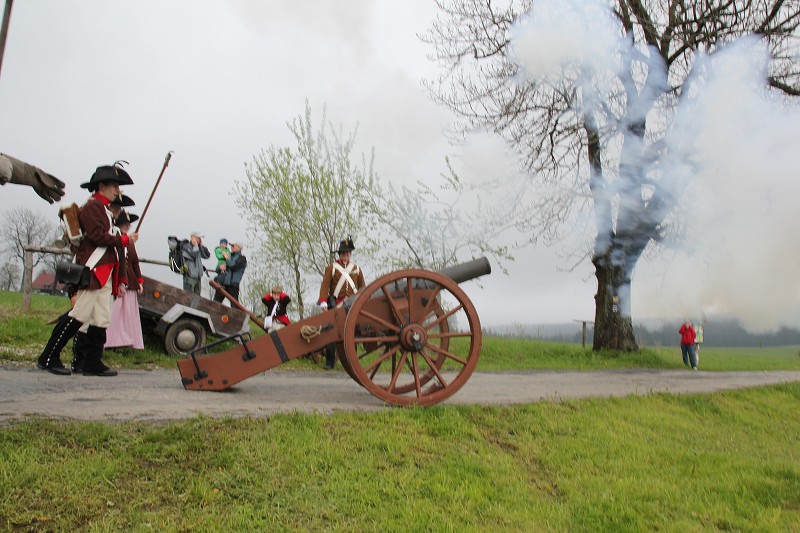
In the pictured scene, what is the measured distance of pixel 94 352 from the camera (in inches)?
252

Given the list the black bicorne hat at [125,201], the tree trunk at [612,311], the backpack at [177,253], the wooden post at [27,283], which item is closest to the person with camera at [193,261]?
the backpack at [177,253]

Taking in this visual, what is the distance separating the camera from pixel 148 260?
1046 centimetres

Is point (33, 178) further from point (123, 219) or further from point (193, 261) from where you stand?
point (193, 261)

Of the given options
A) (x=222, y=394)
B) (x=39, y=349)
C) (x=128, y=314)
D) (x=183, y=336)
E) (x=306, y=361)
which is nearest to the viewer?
(x=222, y=394)

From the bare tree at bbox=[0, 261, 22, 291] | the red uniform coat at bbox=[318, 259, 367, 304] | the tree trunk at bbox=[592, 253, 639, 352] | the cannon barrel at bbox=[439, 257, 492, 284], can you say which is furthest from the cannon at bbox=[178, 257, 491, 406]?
the bare tree at bbox=[0, 261, 22, 291]

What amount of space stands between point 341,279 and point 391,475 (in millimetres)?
4543

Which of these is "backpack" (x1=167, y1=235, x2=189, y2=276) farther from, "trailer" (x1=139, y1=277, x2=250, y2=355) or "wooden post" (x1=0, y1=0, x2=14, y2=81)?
"wooden post" (x1=0, y1=0, x2=14, y2=81)

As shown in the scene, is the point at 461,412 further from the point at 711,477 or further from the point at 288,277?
the point at 288,277

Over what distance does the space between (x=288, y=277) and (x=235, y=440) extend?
1421 centimetres

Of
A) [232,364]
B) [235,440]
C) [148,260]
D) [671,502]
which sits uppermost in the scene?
[148,260]

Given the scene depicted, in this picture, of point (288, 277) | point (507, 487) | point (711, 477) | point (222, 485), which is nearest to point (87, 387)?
point (222, 485)

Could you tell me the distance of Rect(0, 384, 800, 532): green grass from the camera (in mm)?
3400

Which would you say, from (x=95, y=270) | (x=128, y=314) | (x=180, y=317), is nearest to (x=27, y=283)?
(x=180, y=317)

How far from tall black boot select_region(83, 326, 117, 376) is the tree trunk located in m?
10.9
